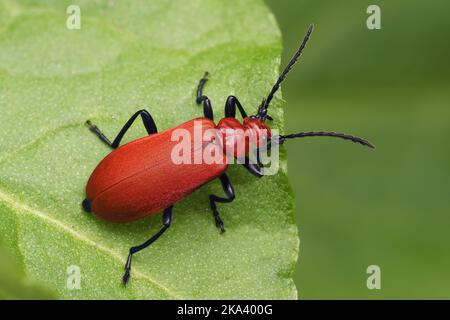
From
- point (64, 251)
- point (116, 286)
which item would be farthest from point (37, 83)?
point (116, 286)

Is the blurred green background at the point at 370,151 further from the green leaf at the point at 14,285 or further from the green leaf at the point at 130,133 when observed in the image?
the green leaf at the point at 14,285

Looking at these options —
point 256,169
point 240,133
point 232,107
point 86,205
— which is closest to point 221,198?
point 256,169

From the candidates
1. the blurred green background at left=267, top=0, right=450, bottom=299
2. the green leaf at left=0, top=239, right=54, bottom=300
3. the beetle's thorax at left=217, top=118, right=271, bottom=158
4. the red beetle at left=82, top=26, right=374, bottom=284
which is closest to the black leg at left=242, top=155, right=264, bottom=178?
the red beetle at left=82, top=26, right=374, bottom=284

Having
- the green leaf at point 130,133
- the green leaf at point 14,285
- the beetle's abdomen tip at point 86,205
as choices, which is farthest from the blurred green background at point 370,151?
the green leaf at point 14,285

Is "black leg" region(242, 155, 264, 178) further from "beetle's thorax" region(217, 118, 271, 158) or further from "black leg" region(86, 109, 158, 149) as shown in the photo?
"black leg" region(86, 109, 158, 149)

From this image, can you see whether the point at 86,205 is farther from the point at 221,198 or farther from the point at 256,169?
the point at 256,169

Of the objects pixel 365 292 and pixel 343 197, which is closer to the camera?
pixel 365 292
